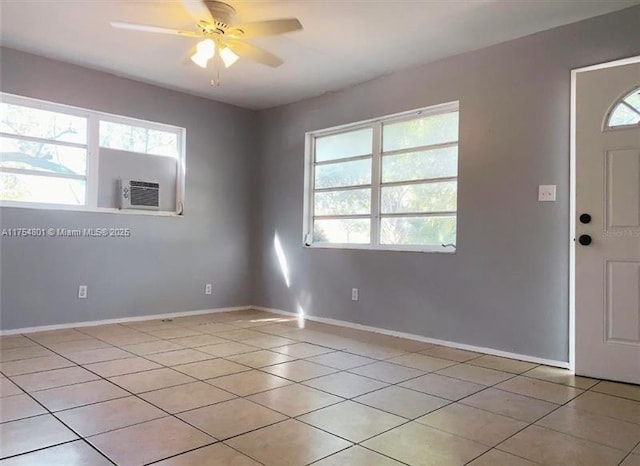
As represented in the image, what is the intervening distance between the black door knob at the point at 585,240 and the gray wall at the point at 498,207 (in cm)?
21

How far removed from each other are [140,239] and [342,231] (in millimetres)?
2200

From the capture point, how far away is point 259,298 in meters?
5.92

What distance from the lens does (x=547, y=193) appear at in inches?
138

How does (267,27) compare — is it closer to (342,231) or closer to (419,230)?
(419,230)

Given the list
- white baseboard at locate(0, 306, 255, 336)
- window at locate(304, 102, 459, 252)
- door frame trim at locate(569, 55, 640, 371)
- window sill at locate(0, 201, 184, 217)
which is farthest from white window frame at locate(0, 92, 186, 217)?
door frame trim at locate(569, 55, 640, 371)

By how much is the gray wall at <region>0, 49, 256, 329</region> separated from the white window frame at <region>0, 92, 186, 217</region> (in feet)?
0.18

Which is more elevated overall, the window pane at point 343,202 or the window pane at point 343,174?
the window pane at point 343,174

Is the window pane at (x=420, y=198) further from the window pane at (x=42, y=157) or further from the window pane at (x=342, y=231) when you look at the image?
the window pane at (x=42, y=157)

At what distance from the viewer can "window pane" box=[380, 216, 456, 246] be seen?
165 inches

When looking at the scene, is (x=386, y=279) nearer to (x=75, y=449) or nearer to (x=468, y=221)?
(x=468, y=221)

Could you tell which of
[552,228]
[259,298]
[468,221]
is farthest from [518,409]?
[259,298]

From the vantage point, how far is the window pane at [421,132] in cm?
423

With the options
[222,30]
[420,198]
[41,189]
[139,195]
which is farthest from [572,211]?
[41,189]

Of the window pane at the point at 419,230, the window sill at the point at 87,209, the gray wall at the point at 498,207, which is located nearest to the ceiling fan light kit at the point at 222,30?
the gray wall at the point at 498,207
